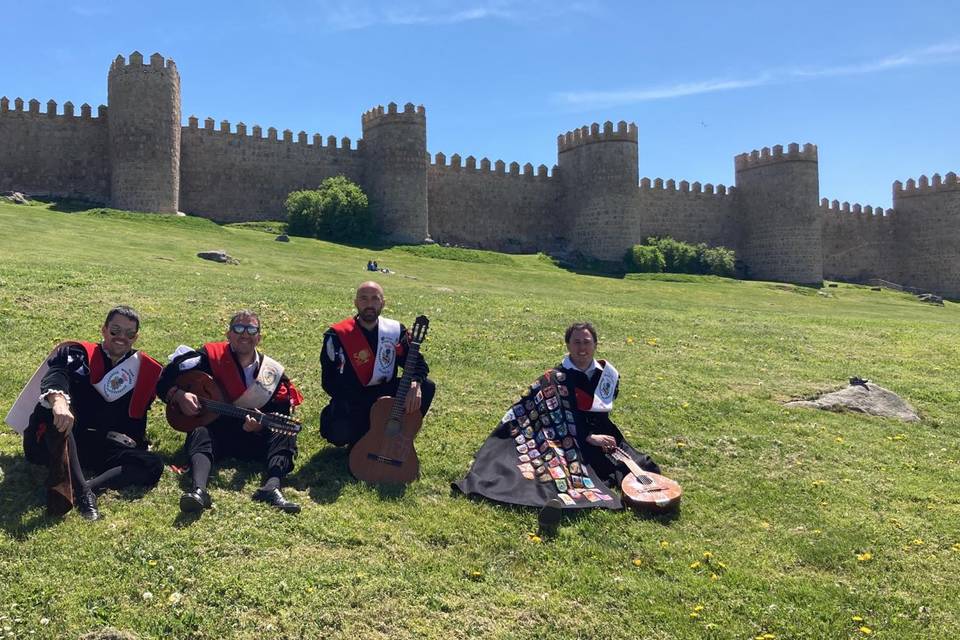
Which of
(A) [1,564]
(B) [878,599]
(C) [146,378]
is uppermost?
(C) [146,378]

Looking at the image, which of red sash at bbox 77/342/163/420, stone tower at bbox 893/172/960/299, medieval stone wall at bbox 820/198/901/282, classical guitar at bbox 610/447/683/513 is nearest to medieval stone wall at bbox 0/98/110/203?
red sash at bbox 77/342/163/420

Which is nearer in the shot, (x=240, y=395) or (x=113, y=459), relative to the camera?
(x=113, y=459)

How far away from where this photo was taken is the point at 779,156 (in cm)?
4753

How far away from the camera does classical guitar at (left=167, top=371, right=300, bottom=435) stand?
250 inches

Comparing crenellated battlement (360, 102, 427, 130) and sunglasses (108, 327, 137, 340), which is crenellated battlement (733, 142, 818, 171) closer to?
crenellated battlement (360, 102, 427, 130)

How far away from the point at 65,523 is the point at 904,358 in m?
13.6

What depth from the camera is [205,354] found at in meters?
6.51

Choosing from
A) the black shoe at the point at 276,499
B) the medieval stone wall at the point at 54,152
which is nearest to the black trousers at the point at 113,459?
the black shoe at the point at 276,499

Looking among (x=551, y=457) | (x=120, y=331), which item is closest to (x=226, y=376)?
(x=120, y=331)

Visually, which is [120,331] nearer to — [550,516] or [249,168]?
[550,516]

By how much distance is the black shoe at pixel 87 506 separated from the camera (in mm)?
5363

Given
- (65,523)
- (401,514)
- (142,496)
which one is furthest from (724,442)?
(65,523)

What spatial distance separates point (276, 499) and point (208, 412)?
3.31 ft

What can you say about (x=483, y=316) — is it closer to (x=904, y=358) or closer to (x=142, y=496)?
(x=904, y=358)
